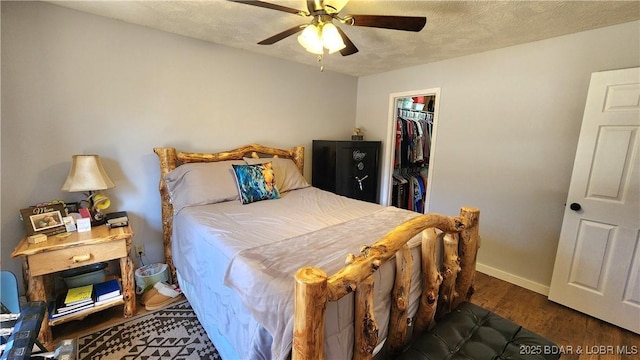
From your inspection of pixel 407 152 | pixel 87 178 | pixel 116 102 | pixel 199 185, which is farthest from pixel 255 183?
pixel 407 152

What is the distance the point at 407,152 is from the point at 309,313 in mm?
3502

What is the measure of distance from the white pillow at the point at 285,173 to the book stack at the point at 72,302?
5.25ft

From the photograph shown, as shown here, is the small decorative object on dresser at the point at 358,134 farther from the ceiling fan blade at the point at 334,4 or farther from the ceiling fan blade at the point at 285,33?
the ceiling fan blade at the point at 334,4

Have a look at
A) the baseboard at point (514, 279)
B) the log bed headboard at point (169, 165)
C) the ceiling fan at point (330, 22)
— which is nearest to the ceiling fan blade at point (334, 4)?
the ceiling fan at point (330, 22)

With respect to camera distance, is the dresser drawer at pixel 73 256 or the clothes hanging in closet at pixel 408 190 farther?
the clothes hanging in closet at pixel 408 190

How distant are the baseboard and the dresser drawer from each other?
3353 millimetres

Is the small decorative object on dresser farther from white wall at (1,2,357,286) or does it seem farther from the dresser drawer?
the dresser drawer

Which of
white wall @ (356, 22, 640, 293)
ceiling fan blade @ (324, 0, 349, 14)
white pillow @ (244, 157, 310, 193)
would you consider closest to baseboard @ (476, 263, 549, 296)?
white wall @ (356, 22, 640, 293)

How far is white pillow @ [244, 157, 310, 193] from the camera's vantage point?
2801 millimetres

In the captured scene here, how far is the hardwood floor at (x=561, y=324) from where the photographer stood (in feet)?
6.02

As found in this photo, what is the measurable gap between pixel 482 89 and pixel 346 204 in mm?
1859

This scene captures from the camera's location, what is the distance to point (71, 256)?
5.68 feet

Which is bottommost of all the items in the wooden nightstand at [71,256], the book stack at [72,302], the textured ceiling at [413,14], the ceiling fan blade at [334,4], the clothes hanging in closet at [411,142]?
the book stack at [72,302]

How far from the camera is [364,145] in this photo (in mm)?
3465
